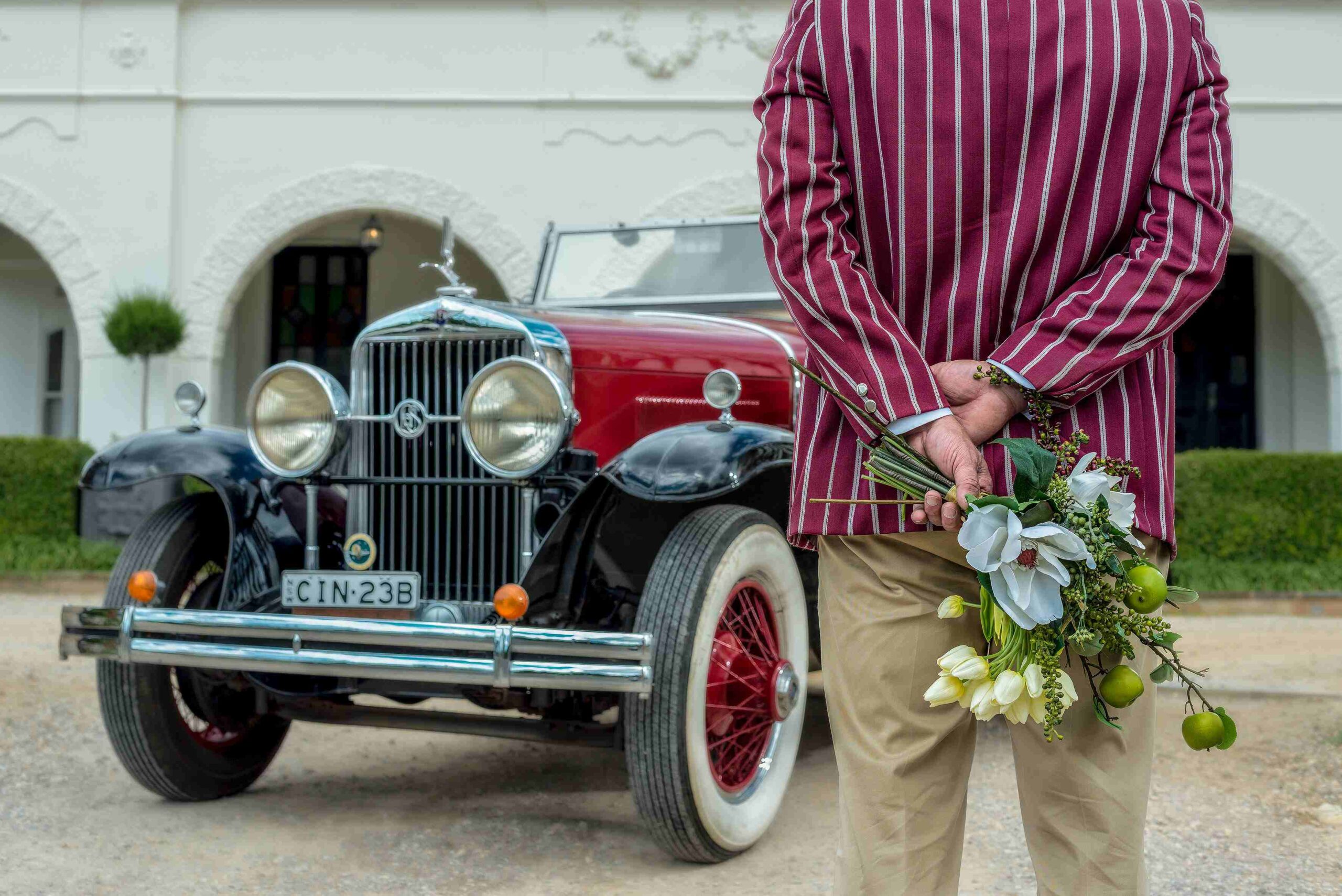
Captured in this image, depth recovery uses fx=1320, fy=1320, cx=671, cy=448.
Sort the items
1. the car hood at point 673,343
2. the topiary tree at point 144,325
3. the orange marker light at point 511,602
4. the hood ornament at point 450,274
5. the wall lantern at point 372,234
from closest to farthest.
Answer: the orange marker light at point 511,602 < the hood ornament at point 450,274 < the car hood at point 673,343 < the wall lantern at point 372,234 < the topiary tree at point 144,325

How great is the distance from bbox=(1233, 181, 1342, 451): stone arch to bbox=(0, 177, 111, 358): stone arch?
29.7ft

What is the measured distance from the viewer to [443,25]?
10.5 metres

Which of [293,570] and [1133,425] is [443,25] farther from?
[1133,425]

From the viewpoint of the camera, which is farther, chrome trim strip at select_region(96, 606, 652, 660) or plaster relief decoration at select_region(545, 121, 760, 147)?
plaster relief decoration at select_region(545, 121, 760, 147)

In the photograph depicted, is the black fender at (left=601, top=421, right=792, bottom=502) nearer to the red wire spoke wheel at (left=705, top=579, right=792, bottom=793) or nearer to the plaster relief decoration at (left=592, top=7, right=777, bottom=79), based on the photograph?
the red wire spoke wheel at (left=705, top=579, right=792, bottom=793)

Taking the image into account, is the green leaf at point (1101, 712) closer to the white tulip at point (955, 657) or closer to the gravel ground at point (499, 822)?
the white tulip at point (955, 657)

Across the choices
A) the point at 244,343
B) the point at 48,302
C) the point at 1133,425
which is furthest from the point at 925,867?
the point at 48,302

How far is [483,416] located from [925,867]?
198cm

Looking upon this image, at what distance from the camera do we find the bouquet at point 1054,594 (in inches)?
52.9

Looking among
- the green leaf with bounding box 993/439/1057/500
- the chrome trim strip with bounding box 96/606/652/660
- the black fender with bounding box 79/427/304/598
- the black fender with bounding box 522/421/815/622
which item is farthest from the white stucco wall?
the green leaf with bounding box 993/439/1057/500

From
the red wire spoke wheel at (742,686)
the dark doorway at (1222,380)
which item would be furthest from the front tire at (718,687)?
the dark doorway at (1222,380)

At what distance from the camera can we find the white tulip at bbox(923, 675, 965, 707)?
4.55 ft

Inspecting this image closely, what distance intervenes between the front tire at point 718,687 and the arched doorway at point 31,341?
35.5 ft

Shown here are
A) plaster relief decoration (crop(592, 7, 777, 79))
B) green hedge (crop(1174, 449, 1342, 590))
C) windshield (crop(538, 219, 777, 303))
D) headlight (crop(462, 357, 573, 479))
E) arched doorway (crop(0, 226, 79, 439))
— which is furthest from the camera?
arched doorway (crop(0, 226, 79, 439))
